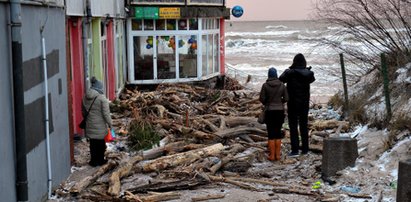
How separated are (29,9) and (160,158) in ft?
12.4

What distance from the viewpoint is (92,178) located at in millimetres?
9273

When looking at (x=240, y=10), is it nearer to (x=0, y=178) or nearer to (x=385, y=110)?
(x=385, y=110)

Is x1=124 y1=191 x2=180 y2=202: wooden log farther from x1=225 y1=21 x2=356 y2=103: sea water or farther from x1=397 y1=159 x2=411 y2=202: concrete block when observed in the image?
x1=225 y1=21 x2=356 y2=103: sea water

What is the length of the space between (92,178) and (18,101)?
8.33 feet

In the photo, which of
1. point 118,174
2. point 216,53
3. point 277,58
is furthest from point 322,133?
point 277,58

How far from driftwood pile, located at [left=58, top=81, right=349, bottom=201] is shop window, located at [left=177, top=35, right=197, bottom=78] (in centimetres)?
665

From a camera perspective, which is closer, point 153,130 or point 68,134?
point 68,134

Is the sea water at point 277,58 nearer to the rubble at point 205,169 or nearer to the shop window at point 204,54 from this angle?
the shop window at point 204,54

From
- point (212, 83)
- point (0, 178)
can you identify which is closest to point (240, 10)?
point (212, 83)

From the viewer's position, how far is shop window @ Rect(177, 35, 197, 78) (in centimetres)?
2427

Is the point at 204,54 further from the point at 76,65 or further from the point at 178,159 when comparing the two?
the point at 178,159

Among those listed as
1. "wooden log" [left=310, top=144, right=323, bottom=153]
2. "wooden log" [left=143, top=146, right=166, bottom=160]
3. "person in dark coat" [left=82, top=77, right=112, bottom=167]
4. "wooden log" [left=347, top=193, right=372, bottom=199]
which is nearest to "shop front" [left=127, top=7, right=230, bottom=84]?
"wooden log" [left=310, top=144, right=323, bottom=153]

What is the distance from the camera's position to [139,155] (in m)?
10.9

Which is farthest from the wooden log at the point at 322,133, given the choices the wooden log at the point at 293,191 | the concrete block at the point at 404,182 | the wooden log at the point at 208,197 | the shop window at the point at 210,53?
the shop window at the point at 210,53
